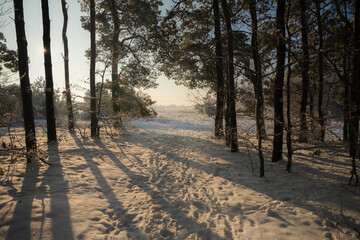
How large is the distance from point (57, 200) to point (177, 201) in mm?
2498

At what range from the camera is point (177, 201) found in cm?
375

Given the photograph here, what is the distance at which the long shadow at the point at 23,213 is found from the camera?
8.07 feet

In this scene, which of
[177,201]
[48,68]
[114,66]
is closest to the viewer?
[177,201]

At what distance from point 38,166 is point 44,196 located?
2.23 meters

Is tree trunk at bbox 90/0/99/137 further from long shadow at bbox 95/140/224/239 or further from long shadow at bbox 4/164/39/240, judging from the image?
long shadow at bbox 4/164/39/240

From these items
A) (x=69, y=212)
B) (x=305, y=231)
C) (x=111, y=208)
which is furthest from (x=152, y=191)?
(x=305, y=231)

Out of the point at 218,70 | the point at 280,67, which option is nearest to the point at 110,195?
the point at 280,67

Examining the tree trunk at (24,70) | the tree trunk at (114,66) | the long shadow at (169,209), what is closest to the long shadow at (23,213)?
the tree trunk at (24,70)

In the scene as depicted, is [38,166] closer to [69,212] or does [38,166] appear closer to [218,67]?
[69,212]

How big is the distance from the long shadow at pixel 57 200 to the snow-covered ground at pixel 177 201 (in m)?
0.02

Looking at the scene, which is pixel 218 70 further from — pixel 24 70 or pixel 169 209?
pixel 24 70

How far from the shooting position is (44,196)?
3473 millimetres

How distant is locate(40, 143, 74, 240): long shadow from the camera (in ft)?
8.56

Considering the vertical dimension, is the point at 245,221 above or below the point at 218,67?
below
